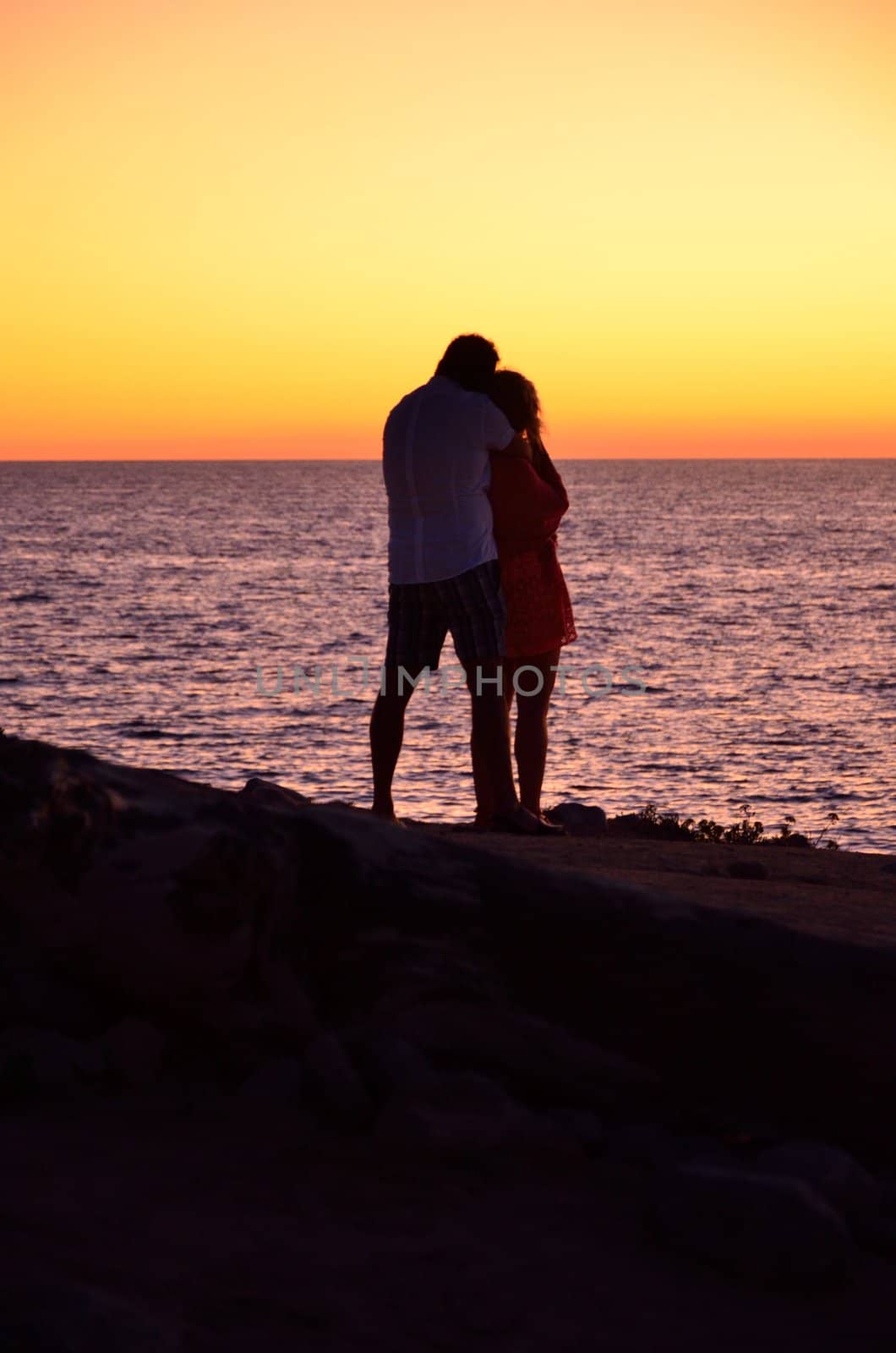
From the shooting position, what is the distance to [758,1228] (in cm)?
302

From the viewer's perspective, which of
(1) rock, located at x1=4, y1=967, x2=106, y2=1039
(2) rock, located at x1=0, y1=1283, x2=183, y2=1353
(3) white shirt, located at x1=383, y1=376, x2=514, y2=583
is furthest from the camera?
(3) white shirt, located at x1=383, y1=376, x2=514, y2=583

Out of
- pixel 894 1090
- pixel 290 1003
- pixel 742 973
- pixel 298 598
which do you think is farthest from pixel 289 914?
pixel 298 598

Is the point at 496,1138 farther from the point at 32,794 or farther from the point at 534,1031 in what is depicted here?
the point at 32,794

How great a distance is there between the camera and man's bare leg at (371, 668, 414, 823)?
6.78 meters

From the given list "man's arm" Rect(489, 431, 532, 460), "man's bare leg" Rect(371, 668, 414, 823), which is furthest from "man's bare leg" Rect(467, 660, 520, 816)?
"man's arm" Rect(489, 431, 532, 460)

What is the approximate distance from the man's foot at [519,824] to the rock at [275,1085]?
3.42 metres

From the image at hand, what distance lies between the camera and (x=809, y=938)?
Answer: 3889 mm

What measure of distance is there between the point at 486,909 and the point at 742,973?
66cm

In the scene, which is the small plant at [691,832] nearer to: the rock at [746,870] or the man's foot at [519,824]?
the man's foot at [519,824]

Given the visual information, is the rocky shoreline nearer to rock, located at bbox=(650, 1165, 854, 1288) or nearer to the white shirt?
rock, located at bbox=(650, 1165, 854, 1288)

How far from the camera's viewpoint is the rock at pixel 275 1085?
348 cm

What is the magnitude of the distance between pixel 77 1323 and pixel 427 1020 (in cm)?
135

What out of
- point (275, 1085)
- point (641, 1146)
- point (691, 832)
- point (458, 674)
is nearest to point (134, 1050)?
point (275, 1085)

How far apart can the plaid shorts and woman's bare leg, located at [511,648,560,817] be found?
67cm
